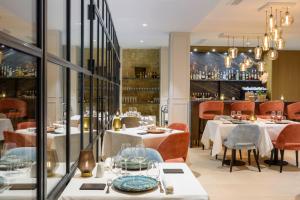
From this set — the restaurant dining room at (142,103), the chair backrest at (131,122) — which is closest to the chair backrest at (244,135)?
the restaurant dining room at (142,103)

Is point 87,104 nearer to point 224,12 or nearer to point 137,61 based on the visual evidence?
point 224,12

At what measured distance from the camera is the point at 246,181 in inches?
223

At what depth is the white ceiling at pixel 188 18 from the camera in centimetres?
614

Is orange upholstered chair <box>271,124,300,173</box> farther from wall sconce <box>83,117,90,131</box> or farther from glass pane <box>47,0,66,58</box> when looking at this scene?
glass pane <box>47,0,66,58</box>

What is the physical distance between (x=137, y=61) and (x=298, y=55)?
235 inches

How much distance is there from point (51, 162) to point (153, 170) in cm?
95

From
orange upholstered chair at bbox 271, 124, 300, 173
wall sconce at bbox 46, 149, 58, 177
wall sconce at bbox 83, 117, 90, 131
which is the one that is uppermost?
wall sconce at bbox 83, 117, 90, 131

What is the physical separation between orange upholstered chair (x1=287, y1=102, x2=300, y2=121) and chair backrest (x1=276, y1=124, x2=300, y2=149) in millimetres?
3314

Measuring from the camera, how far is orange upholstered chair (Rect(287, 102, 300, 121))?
9.49 metres

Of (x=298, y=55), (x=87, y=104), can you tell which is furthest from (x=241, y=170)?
(x=298, y=55)

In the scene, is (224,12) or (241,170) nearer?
(241,170)

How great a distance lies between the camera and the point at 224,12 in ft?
23.9

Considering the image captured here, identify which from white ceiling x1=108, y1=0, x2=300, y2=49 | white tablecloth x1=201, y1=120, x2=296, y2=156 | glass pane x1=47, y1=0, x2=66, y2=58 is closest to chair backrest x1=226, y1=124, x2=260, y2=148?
white tablecloth x1=201, y1=120, x2=296, y2=156

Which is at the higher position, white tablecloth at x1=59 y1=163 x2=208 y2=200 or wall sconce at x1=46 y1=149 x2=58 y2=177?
wall sconce at x1=46 y1=149 x2=58 y2=177
